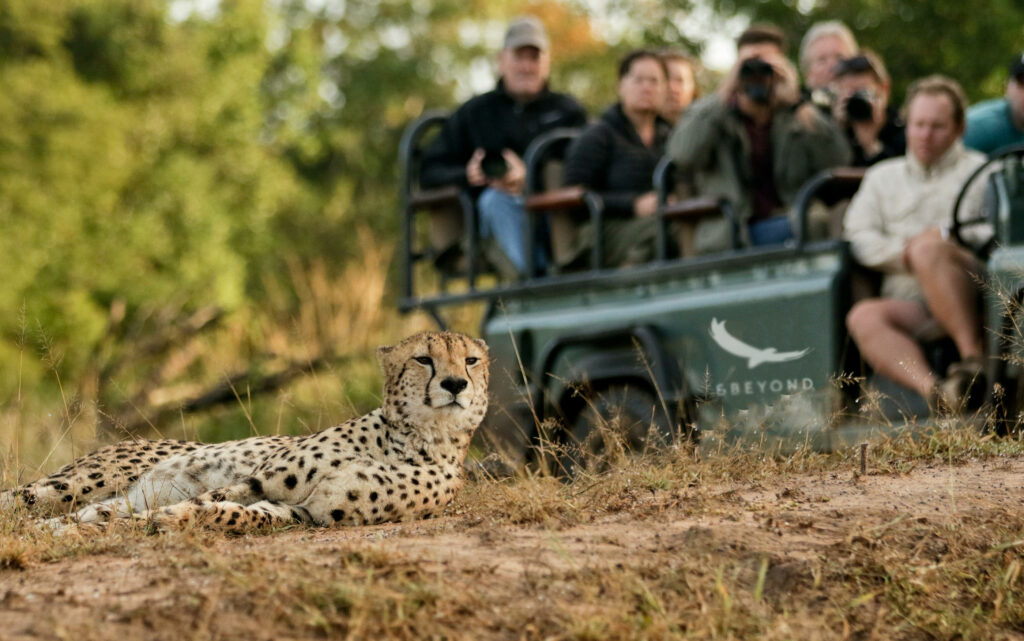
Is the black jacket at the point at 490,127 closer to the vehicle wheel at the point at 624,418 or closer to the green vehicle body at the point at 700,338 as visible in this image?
the green vehicle body at the point at 700,338

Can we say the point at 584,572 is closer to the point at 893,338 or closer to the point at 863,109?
the point at 893,338

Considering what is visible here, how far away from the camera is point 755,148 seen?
6.84m

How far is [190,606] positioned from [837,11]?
9.31 metres

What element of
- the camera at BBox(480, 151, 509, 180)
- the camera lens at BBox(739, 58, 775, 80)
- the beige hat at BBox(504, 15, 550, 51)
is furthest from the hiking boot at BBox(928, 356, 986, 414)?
the beige hat at BBox(504, 15, 550, 51)

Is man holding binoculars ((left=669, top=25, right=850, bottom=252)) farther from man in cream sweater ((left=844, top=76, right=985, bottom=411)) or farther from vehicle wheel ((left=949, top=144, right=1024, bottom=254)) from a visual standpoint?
vehicle wheel ((left=949, top=144, right=1024, bottom=254))

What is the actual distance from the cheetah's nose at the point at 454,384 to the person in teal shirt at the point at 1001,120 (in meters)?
3.25

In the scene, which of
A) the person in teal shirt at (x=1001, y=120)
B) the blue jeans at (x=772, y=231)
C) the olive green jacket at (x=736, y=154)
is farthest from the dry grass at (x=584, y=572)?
the person in teal shirt at (x=1001, y=120)

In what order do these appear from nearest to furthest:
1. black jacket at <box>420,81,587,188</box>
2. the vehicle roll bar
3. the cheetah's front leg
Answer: the cheetah's front leg < the vehicle roll bar < black jacket at <box>420,81,587,188</box>

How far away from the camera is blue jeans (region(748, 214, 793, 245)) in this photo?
21.6 ft

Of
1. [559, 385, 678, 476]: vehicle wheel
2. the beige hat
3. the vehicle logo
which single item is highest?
the beige hat

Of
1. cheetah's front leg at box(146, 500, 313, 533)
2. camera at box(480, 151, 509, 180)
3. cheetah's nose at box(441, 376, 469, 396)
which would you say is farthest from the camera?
camera at box(480, 151, 509, 180)

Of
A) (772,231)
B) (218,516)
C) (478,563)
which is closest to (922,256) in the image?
(772,231)

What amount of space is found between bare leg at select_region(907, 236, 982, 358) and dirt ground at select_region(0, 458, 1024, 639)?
3.64ft

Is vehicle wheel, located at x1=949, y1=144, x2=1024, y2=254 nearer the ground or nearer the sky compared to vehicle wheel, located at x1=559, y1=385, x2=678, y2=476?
nearer the sky
